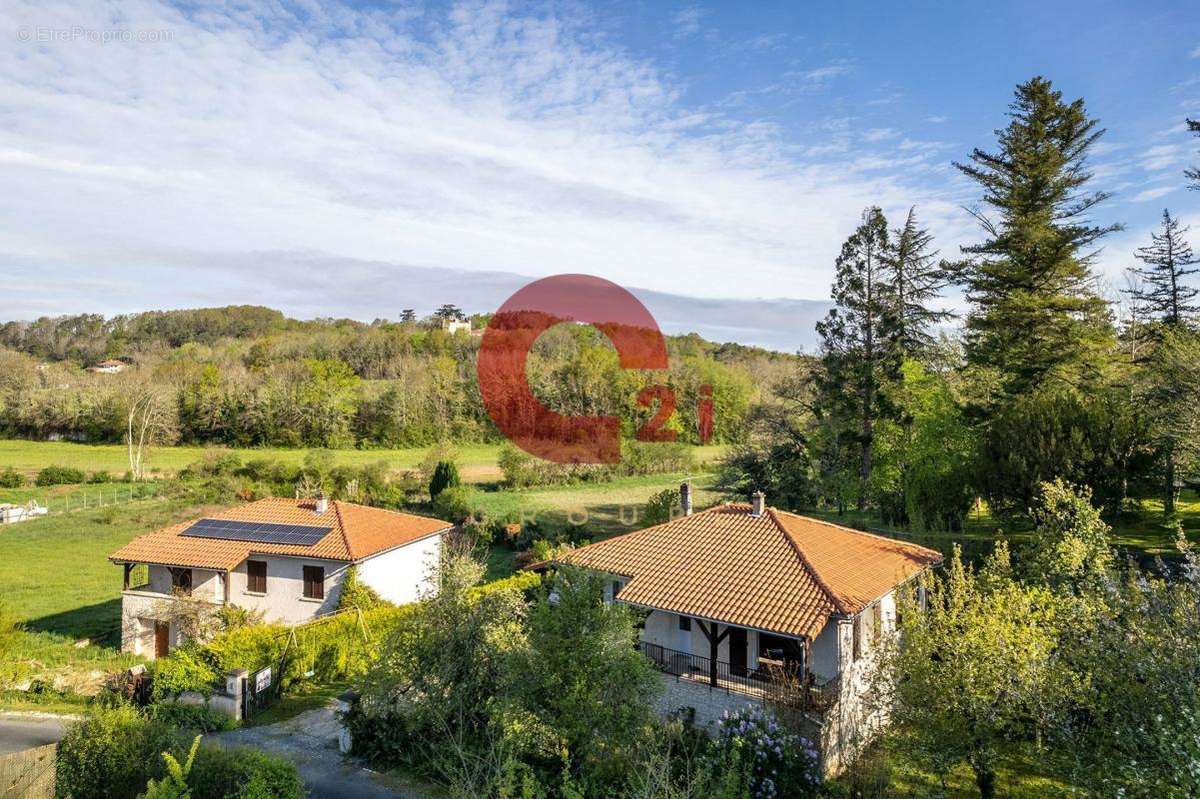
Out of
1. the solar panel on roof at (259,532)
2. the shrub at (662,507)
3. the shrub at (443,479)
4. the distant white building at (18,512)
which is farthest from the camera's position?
the shrub at (443,479)

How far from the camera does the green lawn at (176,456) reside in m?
59.8

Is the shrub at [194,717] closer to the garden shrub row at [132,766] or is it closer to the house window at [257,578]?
the garden shrub row at [132,766]

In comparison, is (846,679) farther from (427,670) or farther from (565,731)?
(427,670)

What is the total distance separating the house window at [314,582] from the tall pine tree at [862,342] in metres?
24.4

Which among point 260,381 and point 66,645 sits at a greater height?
point 260,381

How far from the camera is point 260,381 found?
74.2 m

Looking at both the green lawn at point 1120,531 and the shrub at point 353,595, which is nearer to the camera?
the shrub at point 353,595

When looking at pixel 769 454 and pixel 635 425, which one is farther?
pixel 635 425

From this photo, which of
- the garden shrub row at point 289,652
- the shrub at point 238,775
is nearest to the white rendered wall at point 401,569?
the garden shrub row at point 289,652

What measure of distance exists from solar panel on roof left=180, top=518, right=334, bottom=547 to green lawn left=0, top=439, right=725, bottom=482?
2899 centimetres

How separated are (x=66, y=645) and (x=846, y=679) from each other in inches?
1008

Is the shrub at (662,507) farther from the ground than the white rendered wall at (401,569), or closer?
farther from the ground

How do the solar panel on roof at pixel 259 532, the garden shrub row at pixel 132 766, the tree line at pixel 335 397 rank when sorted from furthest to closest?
1. the tree line at pixel 335 397
2. the solar panel on roof at pixel 259 532
3. the garden shrub row at pixel 132 766

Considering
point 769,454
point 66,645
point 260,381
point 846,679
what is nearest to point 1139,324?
point 769,454
